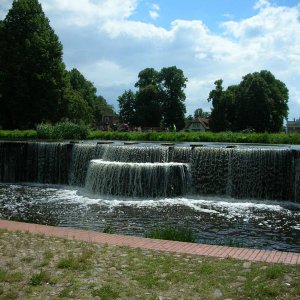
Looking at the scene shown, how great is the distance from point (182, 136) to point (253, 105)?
2476 centimetres

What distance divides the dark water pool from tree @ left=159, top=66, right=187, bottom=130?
49.0 m

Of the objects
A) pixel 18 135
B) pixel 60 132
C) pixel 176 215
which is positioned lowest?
pixel 176 215

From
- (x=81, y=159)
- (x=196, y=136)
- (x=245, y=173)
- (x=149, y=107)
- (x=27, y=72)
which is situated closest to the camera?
(x=245, y=173)

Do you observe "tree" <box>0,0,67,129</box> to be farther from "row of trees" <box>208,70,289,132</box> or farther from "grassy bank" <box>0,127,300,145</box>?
"row of trees" <box>208,70,289,132</box>

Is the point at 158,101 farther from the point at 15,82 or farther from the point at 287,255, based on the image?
the point at 287,255

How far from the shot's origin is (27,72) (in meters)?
36.1

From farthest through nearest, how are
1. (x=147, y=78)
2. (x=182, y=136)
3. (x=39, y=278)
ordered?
(x=147, y=78) → (x=182, y=136) → (x=39, y=278)

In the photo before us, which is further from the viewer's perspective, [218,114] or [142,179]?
[218,114]

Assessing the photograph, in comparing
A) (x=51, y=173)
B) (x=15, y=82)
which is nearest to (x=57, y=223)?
(x=51, y=173)

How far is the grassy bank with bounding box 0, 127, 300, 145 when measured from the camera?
25703 millimetres

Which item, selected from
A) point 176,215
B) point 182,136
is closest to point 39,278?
point 176,215

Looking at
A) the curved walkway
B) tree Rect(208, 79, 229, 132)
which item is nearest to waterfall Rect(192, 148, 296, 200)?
the curved walkway

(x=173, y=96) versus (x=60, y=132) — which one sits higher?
(x=173, y=96)

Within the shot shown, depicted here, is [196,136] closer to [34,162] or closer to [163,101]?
[34,162]
